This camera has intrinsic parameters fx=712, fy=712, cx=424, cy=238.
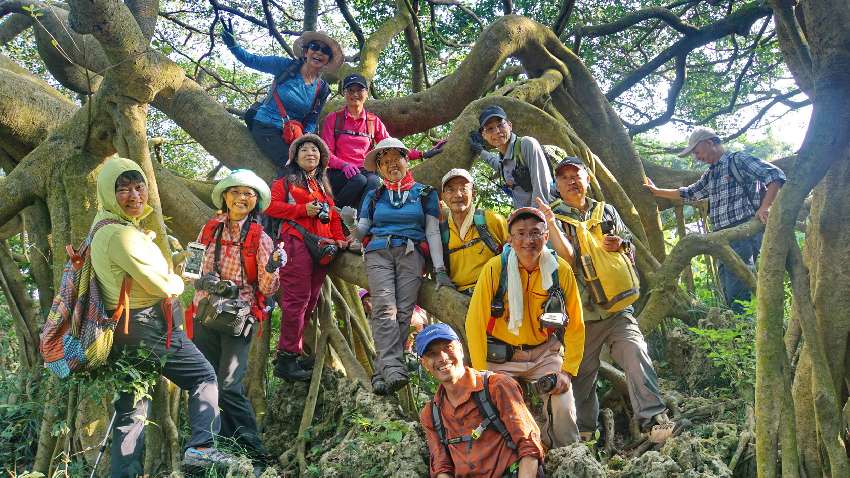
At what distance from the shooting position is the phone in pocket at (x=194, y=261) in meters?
4.16

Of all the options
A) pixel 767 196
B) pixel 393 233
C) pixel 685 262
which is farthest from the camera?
pixel 767 196

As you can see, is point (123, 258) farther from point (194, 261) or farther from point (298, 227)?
point (298, 227)

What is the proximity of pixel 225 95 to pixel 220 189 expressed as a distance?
30.4ft

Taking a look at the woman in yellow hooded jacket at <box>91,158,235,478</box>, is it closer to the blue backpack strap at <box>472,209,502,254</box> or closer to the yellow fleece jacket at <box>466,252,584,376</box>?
the yellow fleece jacket at <box>466,252,584,376</box>

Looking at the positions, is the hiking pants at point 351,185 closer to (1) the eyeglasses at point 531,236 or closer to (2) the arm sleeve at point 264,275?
(2) the arm sleeve at point 264,275

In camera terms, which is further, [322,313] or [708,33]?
[708,33]

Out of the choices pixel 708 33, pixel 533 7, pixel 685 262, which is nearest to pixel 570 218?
pixel 685 262

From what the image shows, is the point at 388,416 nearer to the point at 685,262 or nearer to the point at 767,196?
the point at 685,262

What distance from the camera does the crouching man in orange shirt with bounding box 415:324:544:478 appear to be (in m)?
3.39

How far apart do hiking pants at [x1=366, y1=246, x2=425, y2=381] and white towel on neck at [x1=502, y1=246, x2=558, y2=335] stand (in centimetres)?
90

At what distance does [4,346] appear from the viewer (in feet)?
24.9

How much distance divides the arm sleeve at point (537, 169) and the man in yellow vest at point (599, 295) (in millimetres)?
288

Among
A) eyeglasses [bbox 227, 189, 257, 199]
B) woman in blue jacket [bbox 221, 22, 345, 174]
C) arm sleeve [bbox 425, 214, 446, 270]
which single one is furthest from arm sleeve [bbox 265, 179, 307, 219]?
arm sleeve [bbox 425, 214, 446, 270]

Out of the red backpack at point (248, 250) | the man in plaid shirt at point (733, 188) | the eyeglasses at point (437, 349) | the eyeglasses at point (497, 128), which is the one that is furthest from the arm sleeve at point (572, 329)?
the man in plaid shirt at point (733, 188)
